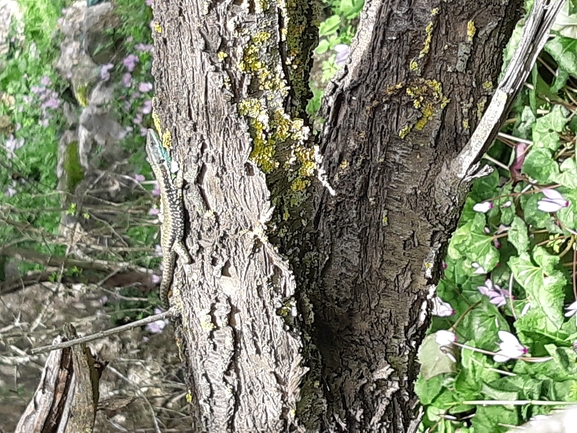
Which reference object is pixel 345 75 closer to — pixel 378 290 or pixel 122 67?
pixel 378 290

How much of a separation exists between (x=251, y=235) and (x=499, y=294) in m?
0.92

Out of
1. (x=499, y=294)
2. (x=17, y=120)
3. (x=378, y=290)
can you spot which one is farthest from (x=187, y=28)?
(x=17, y=120)

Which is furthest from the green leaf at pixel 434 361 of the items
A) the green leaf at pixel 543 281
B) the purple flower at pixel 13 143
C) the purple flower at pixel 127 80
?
the purple flower at pixel 13 143

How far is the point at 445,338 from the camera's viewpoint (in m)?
1.29

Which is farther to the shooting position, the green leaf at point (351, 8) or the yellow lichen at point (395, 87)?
the green leaf at point (351, 8)

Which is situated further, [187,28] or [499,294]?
[499,294]

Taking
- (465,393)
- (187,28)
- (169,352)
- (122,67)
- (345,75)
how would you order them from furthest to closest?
(122,67) < (169,352) < (465,393) < (345,75) < (187,28)

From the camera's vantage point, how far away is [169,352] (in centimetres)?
196

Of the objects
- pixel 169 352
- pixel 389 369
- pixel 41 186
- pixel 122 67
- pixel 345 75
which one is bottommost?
pixel 169 352

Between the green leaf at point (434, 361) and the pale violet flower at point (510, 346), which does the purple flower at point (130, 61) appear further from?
the pale violet flower at point (510, 346)

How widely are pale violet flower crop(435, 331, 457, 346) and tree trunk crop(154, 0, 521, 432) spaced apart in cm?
51

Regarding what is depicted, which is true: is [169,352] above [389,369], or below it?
below

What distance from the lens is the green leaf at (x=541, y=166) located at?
119 centimetres

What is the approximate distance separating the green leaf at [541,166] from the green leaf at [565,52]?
0.62ft
